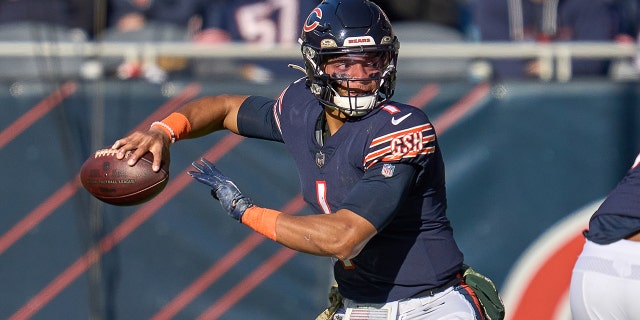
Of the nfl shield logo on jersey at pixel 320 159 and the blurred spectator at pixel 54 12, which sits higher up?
the blurred spectator at pixel 54 12

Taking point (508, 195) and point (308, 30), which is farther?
point (508, 195)

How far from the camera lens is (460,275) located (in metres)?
3.98

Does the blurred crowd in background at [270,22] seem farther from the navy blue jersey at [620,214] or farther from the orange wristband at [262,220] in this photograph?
the orange wristband at [262,220]

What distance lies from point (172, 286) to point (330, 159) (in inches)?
91.7

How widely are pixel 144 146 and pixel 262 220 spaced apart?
60 centimetres

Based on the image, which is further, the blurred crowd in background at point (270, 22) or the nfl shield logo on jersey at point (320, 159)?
the blurred crowd in background at point (270, 22)

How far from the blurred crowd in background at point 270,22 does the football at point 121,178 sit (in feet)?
8.34

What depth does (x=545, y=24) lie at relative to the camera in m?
6.83

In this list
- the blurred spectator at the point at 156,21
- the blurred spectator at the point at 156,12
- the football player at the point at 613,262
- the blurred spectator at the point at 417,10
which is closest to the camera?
the football player at the point at 613,262

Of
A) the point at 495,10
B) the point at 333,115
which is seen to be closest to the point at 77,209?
the point at 333,115

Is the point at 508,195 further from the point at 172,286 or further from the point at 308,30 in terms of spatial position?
the point at 308,30

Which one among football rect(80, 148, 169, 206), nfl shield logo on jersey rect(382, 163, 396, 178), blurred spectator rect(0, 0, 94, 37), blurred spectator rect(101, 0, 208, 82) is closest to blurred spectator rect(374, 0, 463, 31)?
blurred spectator rect(101, 0, 208, 82)

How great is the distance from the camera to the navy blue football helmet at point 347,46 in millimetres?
3770

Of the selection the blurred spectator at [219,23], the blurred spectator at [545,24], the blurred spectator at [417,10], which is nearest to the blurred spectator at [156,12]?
the blurred spectator at [219,23]
